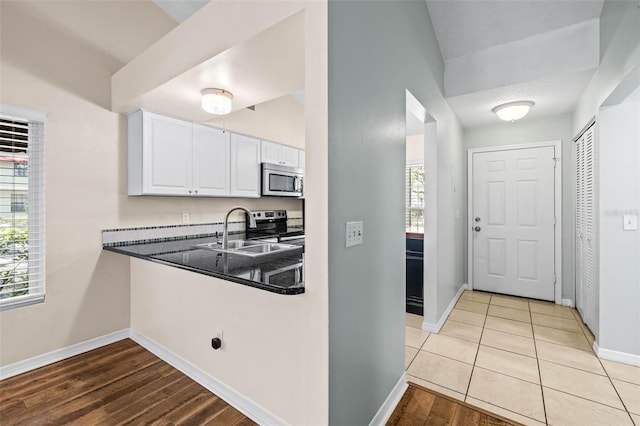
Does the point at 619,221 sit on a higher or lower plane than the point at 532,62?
lower

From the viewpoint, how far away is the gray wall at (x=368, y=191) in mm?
1310

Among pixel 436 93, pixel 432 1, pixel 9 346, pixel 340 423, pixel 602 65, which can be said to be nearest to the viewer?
pixel 340 423

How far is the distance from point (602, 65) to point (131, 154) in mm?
3994

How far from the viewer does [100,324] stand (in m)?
2.62

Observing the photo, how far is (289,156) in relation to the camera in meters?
4.20

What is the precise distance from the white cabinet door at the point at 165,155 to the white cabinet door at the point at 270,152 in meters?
1.03

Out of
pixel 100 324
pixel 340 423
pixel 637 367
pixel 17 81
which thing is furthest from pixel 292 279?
pixel 637 367

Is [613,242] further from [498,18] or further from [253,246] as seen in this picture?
[253,246]

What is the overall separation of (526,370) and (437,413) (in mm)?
970

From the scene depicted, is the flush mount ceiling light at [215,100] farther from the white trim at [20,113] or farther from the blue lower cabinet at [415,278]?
the blue lower cabinet at [415,278]

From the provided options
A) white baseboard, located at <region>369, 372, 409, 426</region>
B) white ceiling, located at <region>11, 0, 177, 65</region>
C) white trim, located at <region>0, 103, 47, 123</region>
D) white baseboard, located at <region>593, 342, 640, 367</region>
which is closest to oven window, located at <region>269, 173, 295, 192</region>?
white ceiling, located at <region>11, 0, 177, 65</region>

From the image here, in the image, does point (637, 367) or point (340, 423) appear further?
point (637, 367)

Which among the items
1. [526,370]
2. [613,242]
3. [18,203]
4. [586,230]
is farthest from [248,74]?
[586,230]

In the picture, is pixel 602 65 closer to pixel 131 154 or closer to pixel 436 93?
pixel 436 93
